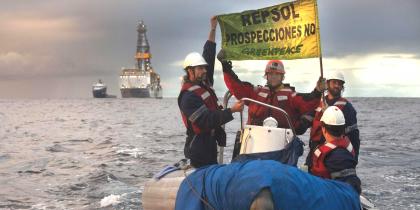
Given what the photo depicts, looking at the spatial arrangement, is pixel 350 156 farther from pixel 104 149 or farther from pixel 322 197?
pixel 104 149

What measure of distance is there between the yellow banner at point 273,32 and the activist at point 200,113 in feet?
3.73

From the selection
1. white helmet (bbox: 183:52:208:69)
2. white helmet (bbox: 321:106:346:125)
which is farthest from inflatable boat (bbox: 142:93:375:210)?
white helmet (bbox: 183:52:208:69)

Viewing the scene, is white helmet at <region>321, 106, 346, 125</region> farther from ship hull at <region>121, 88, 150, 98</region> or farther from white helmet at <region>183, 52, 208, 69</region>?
ship hull at <region>121, 88, 150, 98</region>

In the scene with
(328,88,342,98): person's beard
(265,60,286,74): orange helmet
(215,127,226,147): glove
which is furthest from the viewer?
(328,88,342,98): person's beard

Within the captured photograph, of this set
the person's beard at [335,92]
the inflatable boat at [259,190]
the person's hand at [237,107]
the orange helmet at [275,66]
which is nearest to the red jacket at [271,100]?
the orange helmet at [275,66]

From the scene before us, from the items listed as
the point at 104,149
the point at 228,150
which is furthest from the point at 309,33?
the point at 104,149

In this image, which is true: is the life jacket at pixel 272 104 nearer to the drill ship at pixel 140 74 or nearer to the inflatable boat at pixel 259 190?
the inflatable boat at pixel 259 190

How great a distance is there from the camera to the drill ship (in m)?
157

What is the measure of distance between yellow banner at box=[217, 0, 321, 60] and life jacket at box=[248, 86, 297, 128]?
0.66m

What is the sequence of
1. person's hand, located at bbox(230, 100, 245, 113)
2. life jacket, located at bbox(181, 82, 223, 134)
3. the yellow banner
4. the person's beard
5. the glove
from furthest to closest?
1. the person's beard
2. the yellow banner
3. the glove
4. life jacket, located at bbox(181, 82, 223, 134)
5. person's hand, located at bbox(230, 100, 245, 113)

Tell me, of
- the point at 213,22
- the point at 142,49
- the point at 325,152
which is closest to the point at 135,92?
the point at 142,49

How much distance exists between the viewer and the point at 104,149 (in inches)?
979

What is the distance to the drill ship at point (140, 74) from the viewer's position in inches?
6166

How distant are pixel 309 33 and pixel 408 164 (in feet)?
46.8
